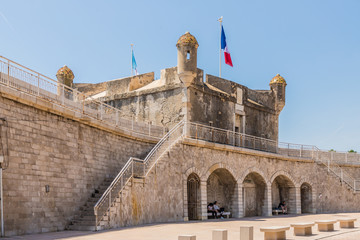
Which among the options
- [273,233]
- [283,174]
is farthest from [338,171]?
[273,233]

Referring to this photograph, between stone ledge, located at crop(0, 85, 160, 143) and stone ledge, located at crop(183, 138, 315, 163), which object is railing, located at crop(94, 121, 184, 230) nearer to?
stone ledge, located at crop(183, 138, 315, 163)

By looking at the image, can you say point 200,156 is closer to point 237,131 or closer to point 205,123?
point 205,123

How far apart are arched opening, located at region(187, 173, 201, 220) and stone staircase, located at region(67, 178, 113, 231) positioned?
5589 mm

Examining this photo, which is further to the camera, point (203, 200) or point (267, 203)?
point (267, 203)

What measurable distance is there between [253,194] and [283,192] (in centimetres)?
315

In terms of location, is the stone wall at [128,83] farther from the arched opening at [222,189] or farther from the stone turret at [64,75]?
the arched opening at [222,189]

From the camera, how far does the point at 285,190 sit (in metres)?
28.5

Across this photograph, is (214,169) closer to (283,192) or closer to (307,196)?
(283,192)

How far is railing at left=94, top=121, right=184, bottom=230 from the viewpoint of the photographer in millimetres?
14742

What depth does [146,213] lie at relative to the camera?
672 inches

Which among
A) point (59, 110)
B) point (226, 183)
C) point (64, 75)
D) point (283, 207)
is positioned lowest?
point (283, 207)

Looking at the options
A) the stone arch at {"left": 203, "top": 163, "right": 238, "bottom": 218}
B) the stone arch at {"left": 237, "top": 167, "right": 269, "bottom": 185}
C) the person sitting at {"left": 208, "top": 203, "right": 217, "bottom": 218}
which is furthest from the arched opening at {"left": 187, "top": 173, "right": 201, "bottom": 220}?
the stone arch at {"left": 237, "top": 167, "right": 269, "bottom": 185}

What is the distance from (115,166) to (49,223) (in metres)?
4.61

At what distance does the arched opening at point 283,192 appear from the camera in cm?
2789
